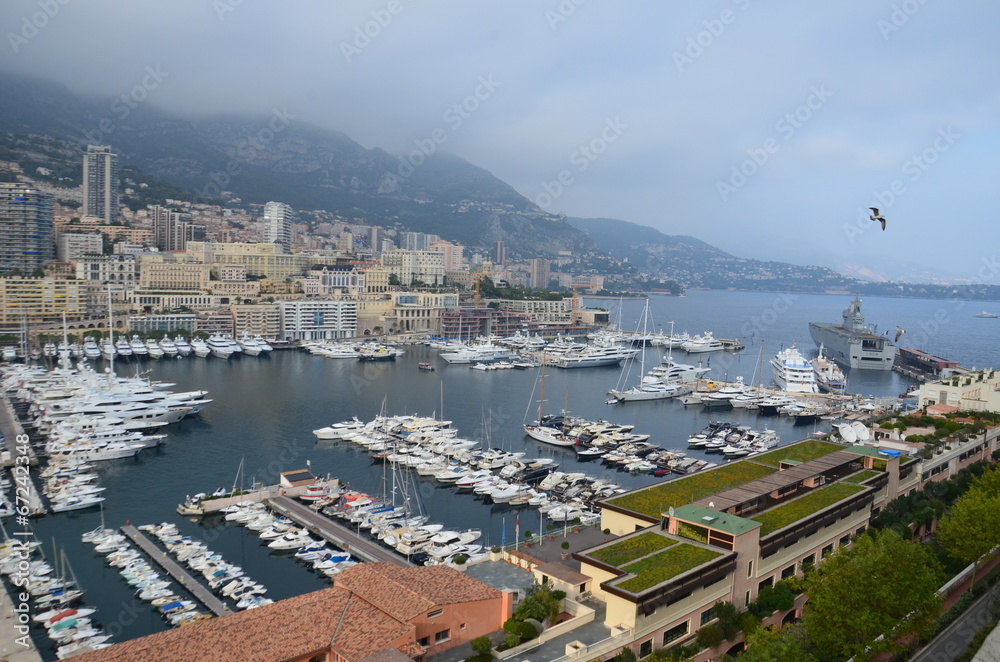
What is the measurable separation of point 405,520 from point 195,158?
104736mm

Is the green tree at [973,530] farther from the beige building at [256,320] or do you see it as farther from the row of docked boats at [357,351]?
Result: the beige building at [256,320]

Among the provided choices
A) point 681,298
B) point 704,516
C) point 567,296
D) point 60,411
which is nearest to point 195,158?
point 567,296

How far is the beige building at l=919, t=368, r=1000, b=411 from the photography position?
726 inches

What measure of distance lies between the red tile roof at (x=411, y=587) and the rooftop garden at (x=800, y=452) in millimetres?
6880

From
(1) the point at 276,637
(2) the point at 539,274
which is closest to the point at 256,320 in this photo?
(1) the point at 276,637

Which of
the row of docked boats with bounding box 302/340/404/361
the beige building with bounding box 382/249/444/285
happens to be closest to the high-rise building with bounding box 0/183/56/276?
the row of docked boats with bounding box 302/340/404/361

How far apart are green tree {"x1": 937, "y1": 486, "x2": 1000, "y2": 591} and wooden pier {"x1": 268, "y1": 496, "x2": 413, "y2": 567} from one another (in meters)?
8.30

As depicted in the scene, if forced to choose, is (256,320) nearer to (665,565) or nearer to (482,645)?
(665,565)

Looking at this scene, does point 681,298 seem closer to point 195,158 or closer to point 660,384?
point 195,158

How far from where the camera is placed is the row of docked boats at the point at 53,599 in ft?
31.4

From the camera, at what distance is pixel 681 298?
11688 centimetres

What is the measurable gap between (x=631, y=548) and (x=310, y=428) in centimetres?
1624

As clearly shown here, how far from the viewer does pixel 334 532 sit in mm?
13570

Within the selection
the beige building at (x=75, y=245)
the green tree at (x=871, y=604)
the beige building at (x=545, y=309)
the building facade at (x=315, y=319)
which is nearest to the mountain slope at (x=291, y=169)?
the beige building at (x=75, y=245)
